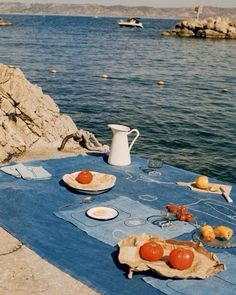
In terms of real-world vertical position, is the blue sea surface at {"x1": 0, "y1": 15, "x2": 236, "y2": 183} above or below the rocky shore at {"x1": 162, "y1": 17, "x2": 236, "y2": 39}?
below

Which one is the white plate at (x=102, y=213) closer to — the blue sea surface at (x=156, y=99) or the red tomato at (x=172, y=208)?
the red tomato at (x=172, y=208)

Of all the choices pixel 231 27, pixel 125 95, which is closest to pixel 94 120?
pixel 125 95

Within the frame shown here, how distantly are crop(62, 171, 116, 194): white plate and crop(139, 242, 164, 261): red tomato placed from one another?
3.23m

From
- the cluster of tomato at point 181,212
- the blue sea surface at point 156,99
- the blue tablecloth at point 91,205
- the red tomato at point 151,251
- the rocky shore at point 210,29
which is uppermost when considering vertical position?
the rocky shore at point 210,29

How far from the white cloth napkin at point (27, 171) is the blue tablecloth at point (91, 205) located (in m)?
0.19

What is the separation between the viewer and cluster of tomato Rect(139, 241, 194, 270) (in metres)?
7.43

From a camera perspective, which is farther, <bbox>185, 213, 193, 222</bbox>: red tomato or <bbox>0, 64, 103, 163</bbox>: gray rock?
<bbox>0, 64, 103, 163</bbox>: gray rock

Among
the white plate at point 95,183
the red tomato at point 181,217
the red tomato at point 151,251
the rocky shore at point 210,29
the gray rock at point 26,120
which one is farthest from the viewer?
the rocky shore at point 210,29

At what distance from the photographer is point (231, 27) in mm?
115812

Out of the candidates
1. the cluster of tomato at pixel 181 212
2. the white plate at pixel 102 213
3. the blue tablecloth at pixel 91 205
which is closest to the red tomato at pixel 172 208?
the cluster of tomato at pixel 181 212

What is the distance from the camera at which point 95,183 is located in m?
11.1

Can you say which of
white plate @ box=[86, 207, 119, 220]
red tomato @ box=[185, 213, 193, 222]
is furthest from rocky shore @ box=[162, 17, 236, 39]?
white plate @ box=[86, 207, 119, 220]

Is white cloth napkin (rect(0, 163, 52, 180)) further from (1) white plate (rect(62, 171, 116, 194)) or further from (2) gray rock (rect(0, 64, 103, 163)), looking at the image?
(2) gray rock (rect(0, 64, 103, 163))

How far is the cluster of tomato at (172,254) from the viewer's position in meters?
7.43
